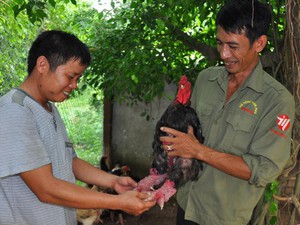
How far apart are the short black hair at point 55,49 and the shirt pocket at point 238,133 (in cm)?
90

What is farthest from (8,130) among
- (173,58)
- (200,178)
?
(173,58)

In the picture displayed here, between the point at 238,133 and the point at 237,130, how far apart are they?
2 centimetres

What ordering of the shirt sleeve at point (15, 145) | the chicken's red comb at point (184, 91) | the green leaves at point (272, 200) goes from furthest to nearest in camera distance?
the green leaves at point (272, 200)
the chicken's red comb at point (184, 91)
the shirt sleeve at point (15, 145)

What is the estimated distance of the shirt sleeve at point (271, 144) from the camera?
1.88 m

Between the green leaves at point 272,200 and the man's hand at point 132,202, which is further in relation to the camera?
the green leaves at point 272,200

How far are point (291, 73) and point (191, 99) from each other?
0.71 metres

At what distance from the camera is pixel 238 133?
201 centimetres

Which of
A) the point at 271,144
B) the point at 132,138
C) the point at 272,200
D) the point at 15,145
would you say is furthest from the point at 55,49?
the point at 132,138

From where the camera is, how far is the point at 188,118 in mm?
2082

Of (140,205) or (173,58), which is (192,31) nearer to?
(173,58)

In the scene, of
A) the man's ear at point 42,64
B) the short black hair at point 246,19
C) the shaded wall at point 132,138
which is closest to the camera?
the man's ear at point 42,64

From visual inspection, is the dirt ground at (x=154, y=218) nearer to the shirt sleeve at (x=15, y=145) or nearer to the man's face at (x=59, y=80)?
the man's face at (x=59, y=80)

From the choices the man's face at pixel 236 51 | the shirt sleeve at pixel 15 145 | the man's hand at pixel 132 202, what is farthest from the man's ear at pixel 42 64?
the man's face at pixel 236 51

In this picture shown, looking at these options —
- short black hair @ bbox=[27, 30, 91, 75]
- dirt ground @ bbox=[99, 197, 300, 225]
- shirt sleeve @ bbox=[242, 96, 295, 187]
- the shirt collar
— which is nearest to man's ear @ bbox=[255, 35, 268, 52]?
the shirt collar
